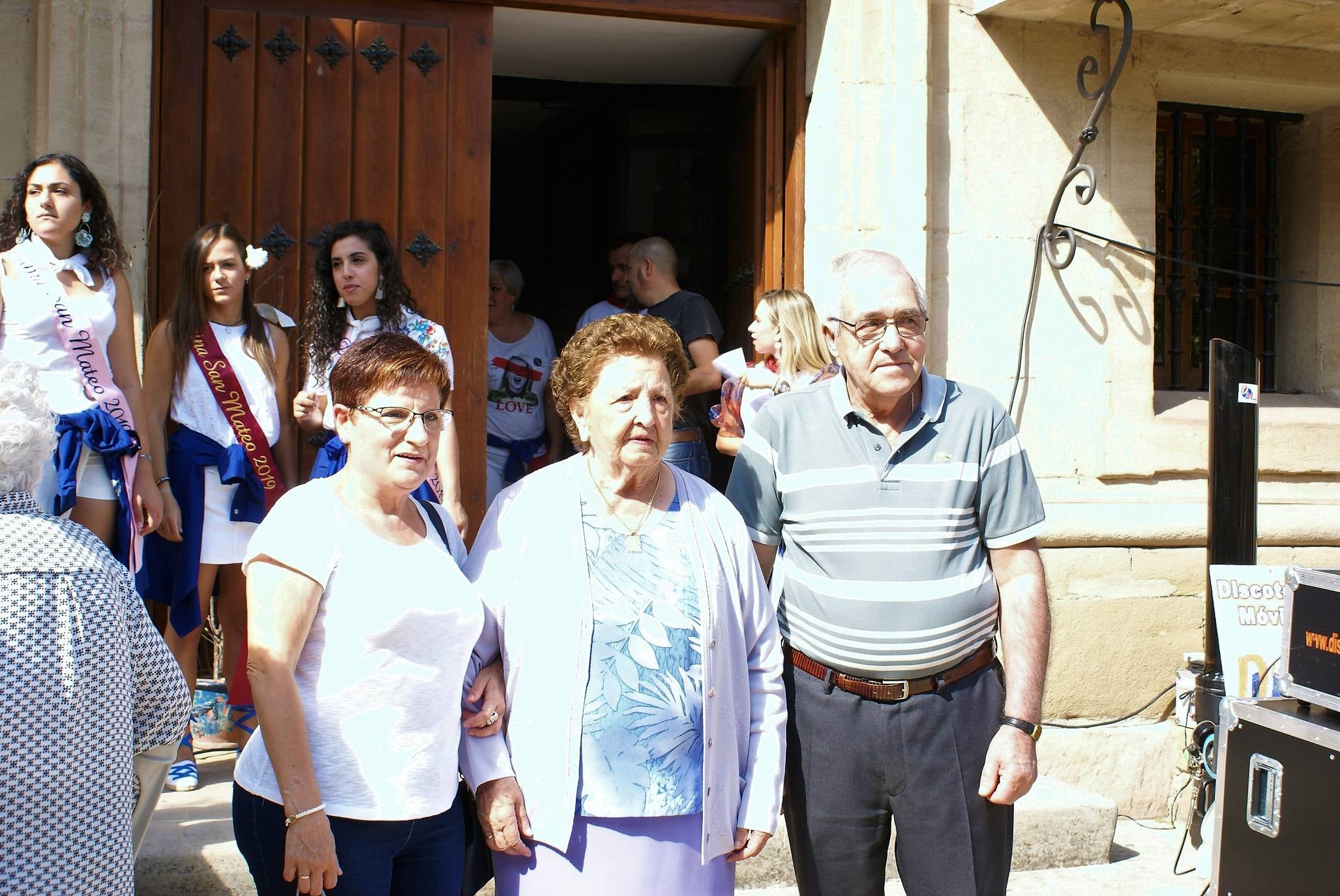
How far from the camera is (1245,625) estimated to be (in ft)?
13.0

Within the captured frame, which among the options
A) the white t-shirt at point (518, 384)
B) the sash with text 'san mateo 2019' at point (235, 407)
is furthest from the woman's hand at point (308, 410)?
the white t-shirt at point (518, 384)

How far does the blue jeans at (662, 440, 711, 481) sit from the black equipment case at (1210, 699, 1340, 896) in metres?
2.33

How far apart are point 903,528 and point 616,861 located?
86 centimetres

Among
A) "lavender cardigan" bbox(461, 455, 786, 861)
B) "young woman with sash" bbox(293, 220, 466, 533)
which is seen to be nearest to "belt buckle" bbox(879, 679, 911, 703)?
"lavender cardigan" bbox(461, 455, 786, 861)

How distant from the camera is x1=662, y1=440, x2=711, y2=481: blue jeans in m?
4.79

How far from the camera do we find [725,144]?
20.1ft

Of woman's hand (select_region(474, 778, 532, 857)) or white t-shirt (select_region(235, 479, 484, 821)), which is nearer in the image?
white t-shirt (select_region(235, 479, 484, 821))

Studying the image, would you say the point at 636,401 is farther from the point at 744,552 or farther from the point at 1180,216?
the point at 1180,216

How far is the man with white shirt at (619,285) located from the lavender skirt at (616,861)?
3.65 meters

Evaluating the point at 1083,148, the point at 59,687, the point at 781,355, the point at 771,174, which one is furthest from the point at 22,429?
the point at 1083,148

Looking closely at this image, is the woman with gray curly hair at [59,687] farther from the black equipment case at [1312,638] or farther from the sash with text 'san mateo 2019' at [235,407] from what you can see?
the black equipment case at [1312,638]

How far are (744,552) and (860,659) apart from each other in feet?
1.06

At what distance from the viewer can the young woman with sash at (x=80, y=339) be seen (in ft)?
11.0

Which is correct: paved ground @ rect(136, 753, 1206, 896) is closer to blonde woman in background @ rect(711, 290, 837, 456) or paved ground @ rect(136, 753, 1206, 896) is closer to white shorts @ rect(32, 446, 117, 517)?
white shorts @ rect(32, 446, 117, 517)
